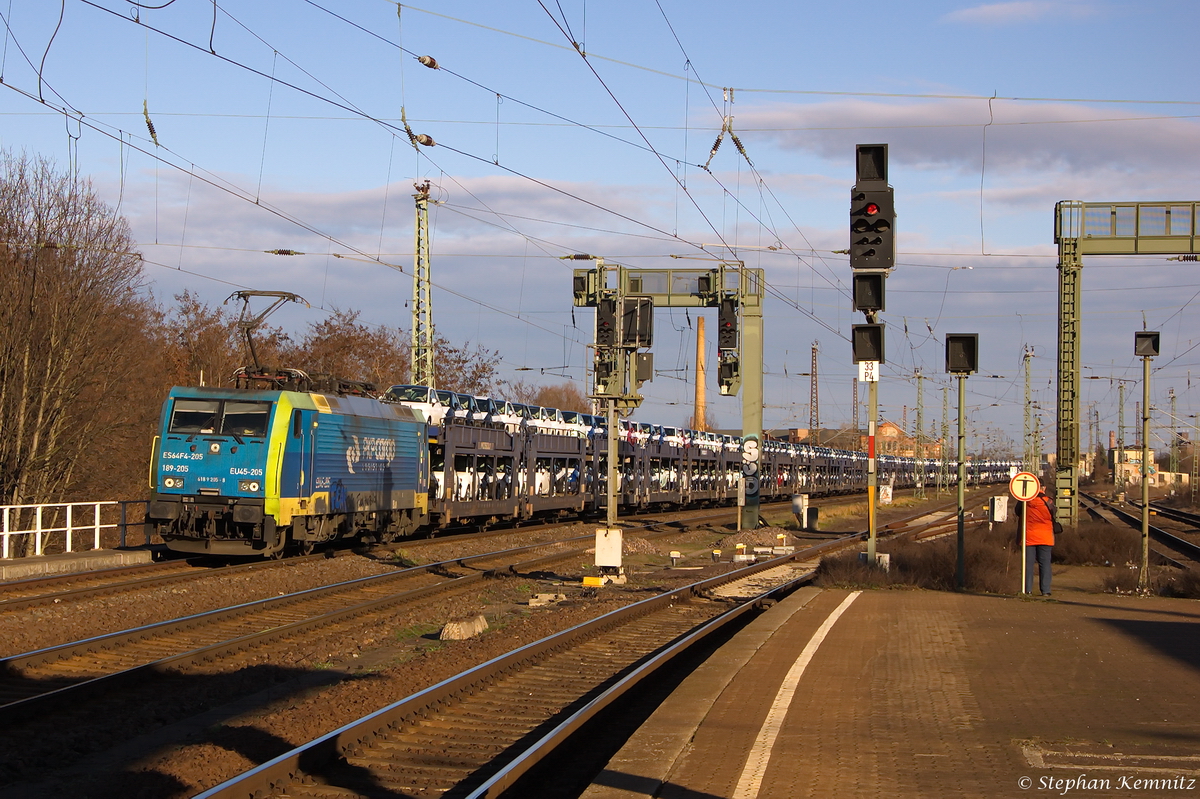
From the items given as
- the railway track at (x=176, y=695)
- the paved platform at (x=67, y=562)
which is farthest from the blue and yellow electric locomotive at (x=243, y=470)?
the railway track at (x=176, y=695)

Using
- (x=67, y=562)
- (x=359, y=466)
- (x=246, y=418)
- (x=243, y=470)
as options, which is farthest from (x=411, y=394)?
(x=67, y=562)

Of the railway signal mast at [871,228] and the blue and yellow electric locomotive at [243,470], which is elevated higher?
the railway signal mast at [871,228]

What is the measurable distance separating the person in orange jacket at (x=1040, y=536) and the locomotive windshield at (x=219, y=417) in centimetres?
1277

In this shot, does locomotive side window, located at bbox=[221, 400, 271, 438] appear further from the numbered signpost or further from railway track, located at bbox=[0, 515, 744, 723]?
the numbered signpost

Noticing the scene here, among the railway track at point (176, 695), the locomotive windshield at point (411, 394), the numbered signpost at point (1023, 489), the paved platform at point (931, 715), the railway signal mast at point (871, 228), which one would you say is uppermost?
the railway signal mast at point (871, 228)

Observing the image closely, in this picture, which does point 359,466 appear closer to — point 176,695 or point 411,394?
point 411,394

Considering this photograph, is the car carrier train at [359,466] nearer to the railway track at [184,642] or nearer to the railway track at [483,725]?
the railway track at [184,642]

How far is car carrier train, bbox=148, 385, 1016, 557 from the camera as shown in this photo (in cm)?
1881

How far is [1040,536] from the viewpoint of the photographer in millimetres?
16406

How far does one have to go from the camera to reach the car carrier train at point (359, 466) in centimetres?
1881

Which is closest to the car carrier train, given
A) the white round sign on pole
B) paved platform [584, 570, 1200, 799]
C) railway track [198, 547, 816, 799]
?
railway track [198, 547, 816, 799]

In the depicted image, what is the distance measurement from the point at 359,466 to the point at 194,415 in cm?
379

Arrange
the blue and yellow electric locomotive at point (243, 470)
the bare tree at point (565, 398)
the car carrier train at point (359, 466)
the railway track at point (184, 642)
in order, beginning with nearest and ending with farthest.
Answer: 1. the railway track at point (184, 642)
2. the blue and yellow electric locomotive at point (243, 470)
3. the car carrier train at point (359, 466)
4. the bare tree at point (565, 398)

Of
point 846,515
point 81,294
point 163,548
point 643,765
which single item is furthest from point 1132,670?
point 846,515
